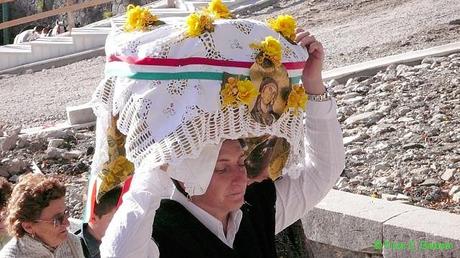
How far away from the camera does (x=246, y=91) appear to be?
9.66 feet

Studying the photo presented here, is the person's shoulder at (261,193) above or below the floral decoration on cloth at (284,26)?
below

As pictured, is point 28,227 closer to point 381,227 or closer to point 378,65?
point 381,227

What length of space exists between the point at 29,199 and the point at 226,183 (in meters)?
1.55

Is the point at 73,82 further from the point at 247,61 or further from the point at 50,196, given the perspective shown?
the point at 247,61

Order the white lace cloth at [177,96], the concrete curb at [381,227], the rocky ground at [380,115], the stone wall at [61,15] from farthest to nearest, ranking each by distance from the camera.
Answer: the stone wall at [61,15]
the rocky ground at [380,115]
the concrete curb at [381,227]
the white lace cloth at [177,96]

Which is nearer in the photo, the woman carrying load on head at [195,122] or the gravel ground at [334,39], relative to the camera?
the woman carrying load on head at [195,122]

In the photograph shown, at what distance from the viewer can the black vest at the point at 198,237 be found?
2.95 metres

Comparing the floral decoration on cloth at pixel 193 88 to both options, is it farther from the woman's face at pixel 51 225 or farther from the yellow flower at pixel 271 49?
the woman's face at pixel 51 225

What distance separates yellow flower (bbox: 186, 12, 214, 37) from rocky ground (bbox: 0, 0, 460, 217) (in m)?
3.21

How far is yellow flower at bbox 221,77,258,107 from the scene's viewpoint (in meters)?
2.93

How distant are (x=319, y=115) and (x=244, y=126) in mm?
403

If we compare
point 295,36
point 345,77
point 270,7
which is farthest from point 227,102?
Answer: point 270,7

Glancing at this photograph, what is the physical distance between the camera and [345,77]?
10.1 metres

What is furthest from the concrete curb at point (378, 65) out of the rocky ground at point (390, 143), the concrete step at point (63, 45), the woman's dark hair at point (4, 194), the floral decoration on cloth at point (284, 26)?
the concrete step at point (63, 45)
